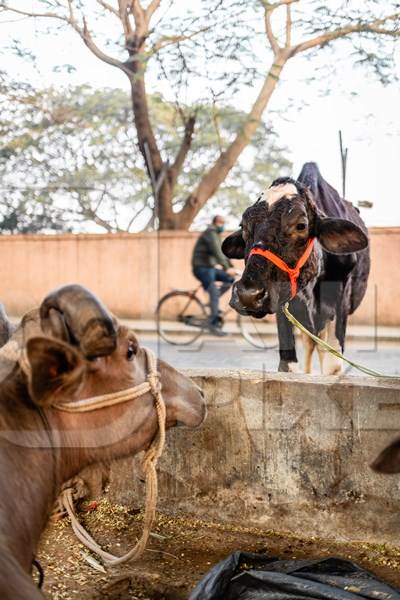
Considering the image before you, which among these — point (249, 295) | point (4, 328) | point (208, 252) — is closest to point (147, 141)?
point (208, 252)

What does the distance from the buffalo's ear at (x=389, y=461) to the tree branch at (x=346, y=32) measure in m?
8.36

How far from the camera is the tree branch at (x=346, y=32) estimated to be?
9533mm

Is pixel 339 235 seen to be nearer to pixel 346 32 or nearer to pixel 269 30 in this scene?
pixel 346 32

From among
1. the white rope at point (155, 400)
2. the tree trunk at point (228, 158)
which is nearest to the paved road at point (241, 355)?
the tree trunk at point (228, 158)

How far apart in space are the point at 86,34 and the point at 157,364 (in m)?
11.0

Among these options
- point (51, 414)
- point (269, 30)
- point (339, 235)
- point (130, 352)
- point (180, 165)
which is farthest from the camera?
point (180, 165)

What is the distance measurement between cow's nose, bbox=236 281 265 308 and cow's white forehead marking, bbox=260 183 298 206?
65cm

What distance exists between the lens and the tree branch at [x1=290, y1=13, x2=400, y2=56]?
9.53 m

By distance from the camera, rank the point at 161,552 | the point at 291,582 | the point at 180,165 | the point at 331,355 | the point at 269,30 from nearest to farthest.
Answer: the point at 291,582
the point at 161,552
the point at 331,355
the point at 269,30
the point at 180,165

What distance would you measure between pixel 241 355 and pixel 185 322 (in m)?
1.89

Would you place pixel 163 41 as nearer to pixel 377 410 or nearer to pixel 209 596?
pixel 377 410

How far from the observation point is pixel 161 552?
12.6ft

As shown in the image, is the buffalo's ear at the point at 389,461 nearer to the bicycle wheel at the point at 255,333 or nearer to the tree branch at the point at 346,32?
the tree branch at the point at 346,32

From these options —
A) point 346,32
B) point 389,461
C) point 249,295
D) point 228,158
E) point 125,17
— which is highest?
point 125,17
